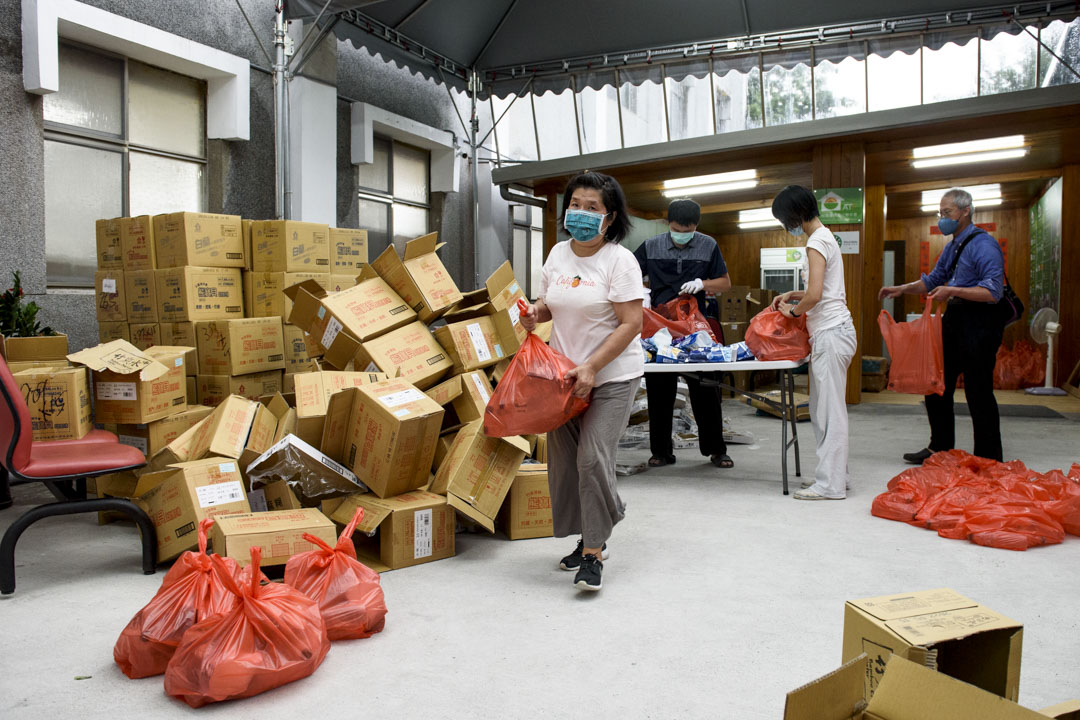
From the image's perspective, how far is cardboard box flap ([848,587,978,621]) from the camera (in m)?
1.47

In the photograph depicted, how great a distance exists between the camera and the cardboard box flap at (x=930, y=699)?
109cm

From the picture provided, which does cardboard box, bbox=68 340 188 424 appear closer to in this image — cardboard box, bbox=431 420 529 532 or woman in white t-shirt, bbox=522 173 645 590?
cardboard box, bbox=431 420 529 532

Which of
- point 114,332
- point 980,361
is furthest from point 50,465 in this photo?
point 980,361

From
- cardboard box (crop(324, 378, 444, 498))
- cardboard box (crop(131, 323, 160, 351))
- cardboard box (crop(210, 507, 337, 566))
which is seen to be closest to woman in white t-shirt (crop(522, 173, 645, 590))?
cardboard box (crop(324, 378, 444, 498))

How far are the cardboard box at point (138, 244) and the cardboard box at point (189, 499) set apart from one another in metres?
1.71

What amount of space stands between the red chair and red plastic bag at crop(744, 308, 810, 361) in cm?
289

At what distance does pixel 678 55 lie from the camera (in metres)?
8.99

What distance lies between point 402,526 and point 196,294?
2.03 metres

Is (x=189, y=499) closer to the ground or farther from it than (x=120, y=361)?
closer to the ground

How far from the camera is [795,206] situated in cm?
396

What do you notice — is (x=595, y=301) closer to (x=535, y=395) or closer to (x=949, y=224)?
(x=535, y=395)

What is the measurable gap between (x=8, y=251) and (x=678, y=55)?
6.92 meters

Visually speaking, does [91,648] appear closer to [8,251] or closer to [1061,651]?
[1061,651]

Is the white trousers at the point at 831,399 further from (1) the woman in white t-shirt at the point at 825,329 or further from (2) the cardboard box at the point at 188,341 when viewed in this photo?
(2) the cardboard box at the point at 188,341
